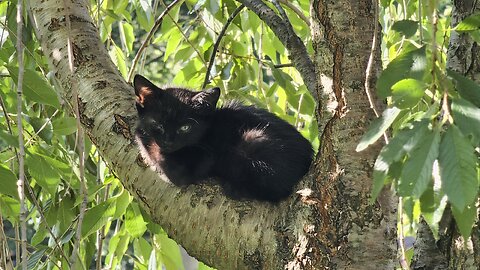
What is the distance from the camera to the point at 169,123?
2.19 meters

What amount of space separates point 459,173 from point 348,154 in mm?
532

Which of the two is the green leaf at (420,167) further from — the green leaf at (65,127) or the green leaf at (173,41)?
the green leaf at (173,41)

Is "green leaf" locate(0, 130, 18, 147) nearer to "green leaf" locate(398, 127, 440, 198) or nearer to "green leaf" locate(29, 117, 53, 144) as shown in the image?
"green leaf" locate(29, 117, 53, 144)

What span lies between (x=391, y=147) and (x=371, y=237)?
486 millimetres

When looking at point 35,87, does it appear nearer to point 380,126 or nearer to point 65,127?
point 65,127

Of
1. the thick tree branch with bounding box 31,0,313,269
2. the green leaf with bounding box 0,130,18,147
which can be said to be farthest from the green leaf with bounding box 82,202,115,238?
the green leaf with bounding box 0,130,18,147

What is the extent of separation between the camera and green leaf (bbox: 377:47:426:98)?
93 centimetres

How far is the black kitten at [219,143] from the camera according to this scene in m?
1.76

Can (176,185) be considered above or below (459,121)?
below

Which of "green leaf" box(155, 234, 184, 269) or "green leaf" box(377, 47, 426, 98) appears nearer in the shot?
"green leaf" box(377, 47, 426, 98)

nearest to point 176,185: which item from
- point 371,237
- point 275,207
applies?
point 275,207

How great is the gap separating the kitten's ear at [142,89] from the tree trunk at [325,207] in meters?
0.50

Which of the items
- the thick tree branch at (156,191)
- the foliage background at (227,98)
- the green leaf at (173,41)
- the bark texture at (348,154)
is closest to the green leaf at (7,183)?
the foliage background at (227,98)

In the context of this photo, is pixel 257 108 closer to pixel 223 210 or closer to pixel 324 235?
pixel 223 210
